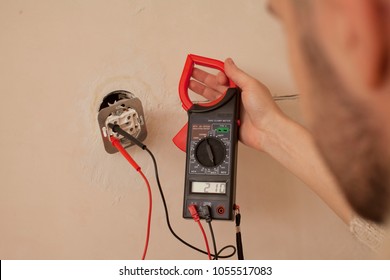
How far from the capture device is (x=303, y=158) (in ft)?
2.52

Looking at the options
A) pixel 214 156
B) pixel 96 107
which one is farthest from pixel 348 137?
pixel 96 107

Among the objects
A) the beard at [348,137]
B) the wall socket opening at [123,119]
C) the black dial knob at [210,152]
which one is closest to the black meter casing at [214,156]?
the black dial knob at [210,152]

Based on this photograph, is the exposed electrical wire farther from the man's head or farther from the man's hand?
the man's head

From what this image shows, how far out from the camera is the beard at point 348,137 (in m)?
0.31

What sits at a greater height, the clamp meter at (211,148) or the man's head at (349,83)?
the clamp meter at (211,148)

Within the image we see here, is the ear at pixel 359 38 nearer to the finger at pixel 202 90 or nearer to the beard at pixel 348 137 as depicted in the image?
the beard at pixel 348 137

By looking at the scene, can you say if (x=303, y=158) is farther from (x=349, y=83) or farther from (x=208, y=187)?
(x=349, y=83)

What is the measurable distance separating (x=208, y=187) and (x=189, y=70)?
0.23m

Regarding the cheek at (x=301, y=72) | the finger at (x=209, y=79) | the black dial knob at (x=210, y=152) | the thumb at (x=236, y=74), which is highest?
the finger at (x=209, y=79)

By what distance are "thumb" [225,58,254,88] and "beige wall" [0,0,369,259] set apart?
0.20ft

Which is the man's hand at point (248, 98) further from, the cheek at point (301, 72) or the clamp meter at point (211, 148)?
the cheek at point (301, 72)

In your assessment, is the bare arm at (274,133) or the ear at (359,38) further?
the bare arm at (274,133)

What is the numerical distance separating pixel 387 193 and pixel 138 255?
0.60 metres

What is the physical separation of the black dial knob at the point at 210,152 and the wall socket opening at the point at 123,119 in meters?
0.13
